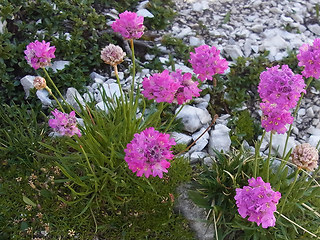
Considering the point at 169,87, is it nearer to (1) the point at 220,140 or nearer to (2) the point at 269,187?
(2) the point at 269,187

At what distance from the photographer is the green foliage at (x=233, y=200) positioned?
2.39 metres

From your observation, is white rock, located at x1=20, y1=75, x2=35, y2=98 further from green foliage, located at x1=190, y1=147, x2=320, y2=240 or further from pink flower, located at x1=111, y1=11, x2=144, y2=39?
green foliage, located at x1=190, y1=147, x2=320, y2=240

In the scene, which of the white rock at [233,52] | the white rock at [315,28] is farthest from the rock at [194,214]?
the white rock at [315,28]

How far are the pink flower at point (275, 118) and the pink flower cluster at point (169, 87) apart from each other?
428 millimetres

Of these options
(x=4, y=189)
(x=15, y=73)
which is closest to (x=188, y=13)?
(x=15, y=73)

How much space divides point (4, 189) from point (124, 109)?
3.69 ft

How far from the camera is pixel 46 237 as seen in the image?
2486mm

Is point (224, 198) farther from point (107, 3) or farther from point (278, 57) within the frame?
point (107, 3)

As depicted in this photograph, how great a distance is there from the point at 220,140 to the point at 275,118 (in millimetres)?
1197

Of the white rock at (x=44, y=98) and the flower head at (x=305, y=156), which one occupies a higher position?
the flower head at (x=305, y=156)

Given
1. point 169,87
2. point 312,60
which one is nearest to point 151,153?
point 169,87

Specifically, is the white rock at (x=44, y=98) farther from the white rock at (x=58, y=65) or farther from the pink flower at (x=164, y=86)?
the pink flower at (x=164, y=86)

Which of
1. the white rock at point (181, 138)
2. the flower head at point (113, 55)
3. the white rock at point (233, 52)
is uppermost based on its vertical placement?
the flower head at point (113, 55)

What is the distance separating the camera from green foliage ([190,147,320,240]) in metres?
2.39
